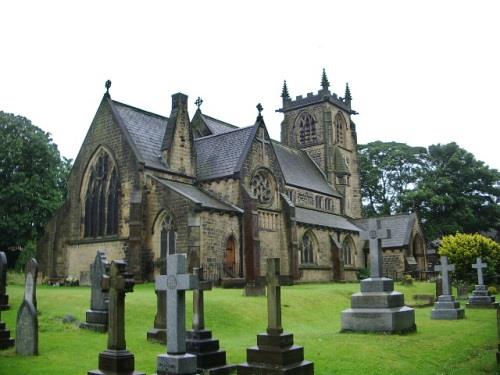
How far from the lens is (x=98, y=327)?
15977 mm

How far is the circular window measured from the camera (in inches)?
1425

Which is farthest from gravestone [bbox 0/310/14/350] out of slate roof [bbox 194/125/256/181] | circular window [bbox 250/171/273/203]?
circular window [bbox 250/171/273/203]

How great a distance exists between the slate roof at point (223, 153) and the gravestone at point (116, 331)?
985 inches

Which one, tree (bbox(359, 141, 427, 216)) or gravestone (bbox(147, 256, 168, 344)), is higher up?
tree (bbox(359, 141, 427, 216))

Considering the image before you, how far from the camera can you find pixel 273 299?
36.3 ft

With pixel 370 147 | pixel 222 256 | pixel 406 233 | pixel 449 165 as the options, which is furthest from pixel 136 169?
pixel 370 147

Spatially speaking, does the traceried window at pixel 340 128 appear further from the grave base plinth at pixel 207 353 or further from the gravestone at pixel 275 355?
the gravestone at pixel 275 355

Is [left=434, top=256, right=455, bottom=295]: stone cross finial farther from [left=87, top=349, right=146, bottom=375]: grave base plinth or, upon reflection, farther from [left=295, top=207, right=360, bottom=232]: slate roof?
[left=295, top=207, right=360, bottom=232]: slate roof

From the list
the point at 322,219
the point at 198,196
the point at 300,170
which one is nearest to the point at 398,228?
the point at 322,219

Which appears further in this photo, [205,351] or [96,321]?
[96,321]

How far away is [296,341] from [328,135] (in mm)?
47384

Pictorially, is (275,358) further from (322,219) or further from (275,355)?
(322,219)

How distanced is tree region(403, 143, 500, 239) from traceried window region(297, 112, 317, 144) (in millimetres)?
12731

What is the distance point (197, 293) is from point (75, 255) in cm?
2369
